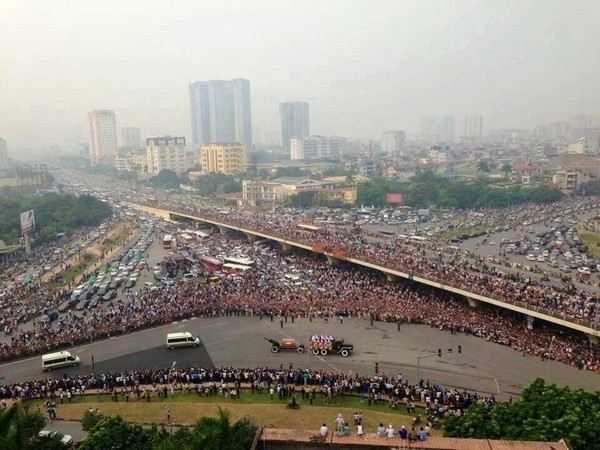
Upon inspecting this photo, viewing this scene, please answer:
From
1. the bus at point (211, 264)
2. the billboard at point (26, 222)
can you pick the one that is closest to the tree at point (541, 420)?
the bus at point (211, 264)

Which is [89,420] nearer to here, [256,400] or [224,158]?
[256,400]

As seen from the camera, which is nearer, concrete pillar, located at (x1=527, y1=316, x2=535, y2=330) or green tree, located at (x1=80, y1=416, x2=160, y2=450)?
green tree, located at (x1=80, y1=416, x2=160, y2=450)

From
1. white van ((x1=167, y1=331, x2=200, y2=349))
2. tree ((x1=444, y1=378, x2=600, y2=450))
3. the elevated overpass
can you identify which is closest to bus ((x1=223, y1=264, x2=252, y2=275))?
the elevated overpass

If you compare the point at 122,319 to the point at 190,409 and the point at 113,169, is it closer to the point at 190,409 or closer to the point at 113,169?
the point at 190,409

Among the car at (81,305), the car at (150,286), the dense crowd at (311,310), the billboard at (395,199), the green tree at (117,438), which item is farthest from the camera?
the billboard at (395,199)

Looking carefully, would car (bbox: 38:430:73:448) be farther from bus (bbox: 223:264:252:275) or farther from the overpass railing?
bus (bbox: 223:264:252:275)

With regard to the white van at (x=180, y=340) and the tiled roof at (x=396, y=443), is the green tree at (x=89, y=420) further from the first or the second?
the white van at (x=180, y=340)
